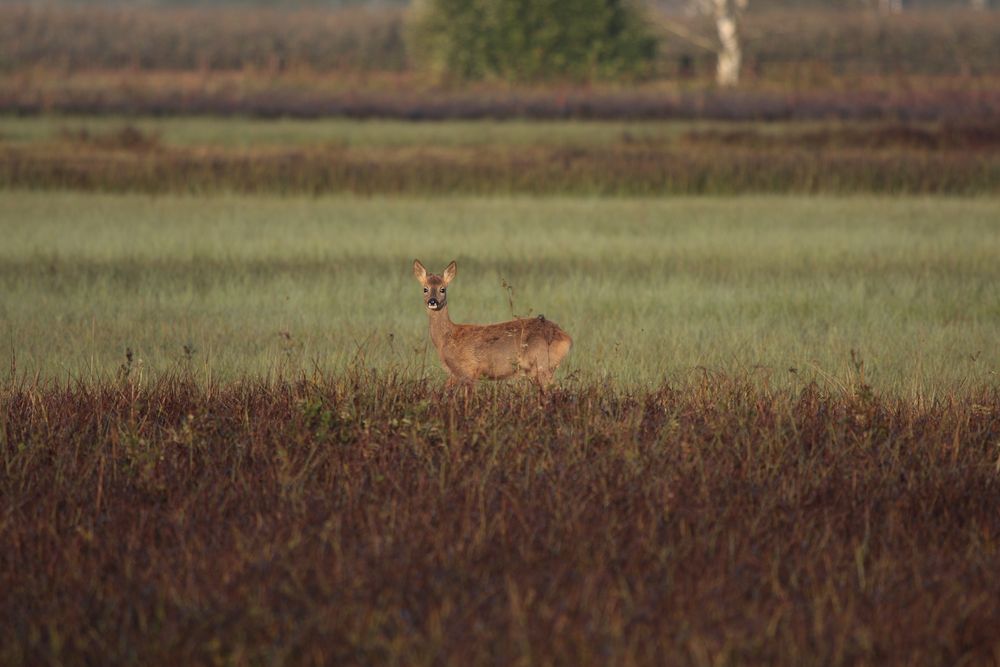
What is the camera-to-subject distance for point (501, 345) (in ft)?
22.9

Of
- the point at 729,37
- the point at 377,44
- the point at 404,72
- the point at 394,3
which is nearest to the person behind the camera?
the point at 729,37

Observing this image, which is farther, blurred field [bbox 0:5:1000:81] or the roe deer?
blurred field [bbox 0:5:1000:81]

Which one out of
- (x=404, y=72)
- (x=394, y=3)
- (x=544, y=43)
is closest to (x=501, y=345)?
(x=544, y=43)

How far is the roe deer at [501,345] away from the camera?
22.7 feet

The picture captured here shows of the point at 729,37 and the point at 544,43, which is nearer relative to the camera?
the point at 544,43

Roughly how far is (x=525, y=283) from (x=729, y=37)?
3138 centimetres

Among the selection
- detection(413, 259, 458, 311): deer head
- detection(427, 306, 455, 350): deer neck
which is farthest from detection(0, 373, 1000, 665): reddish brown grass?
detection(413, 259, 458, 311): deer head

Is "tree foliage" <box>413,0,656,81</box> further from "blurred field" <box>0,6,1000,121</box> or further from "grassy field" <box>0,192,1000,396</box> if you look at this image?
"grassy field" <box>0,192,1000,396</box>

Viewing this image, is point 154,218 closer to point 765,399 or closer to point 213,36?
point 765,399

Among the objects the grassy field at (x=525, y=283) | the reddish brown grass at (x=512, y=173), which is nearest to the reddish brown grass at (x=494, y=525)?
the grassy field at (x=525, y=283)

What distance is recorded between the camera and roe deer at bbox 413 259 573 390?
6.93 metres

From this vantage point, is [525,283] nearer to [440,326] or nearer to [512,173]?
[440,326]

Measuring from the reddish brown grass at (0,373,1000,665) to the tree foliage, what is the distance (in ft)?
117

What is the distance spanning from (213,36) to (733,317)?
157 ft
